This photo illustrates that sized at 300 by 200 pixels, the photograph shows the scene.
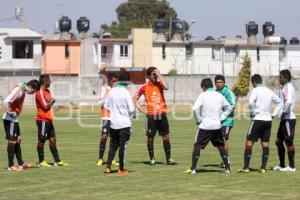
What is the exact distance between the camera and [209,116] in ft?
53.3

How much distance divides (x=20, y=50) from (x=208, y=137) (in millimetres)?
73909

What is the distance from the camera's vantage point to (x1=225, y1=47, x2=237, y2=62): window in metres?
95.4

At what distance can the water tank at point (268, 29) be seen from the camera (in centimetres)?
10588

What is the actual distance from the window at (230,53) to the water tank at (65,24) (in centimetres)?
1872

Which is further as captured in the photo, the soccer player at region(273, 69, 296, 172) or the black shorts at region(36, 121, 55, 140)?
the black shorts at region(36, 121, 55, 140)

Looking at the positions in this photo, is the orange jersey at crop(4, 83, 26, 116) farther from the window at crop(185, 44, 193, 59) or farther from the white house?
the window at crop(185, 44, 193, 59)

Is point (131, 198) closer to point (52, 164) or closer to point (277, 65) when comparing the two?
point (52, 164)

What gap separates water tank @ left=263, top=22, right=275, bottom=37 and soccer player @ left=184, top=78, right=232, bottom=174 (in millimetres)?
90725

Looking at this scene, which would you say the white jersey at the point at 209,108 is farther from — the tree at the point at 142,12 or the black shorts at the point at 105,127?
the tree at the point at 142,12

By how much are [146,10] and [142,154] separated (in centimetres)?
11928

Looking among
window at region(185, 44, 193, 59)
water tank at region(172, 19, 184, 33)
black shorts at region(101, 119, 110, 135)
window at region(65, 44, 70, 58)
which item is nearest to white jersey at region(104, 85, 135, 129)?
black shorts at region(101, 119, 110, 135)

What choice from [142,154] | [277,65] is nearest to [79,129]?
[142,154]

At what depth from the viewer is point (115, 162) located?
62.2 ft

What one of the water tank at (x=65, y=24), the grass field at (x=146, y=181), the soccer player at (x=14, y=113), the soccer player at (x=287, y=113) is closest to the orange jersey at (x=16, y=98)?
the soccer player at (x=14, y=113)
